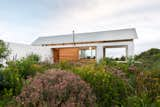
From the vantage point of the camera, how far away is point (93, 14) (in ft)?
50.7

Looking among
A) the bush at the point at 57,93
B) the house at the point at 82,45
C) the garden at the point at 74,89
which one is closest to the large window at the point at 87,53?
the house at the point at 82,45

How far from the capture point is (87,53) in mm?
21953

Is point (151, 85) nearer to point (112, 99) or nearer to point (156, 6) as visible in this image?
point (112, 99)

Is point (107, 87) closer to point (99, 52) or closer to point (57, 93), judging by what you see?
point (57, 93)

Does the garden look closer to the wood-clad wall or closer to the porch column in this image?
the porch column

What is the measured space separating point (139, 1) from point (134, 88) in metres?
6.76

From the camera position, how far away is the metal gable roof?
1849cm

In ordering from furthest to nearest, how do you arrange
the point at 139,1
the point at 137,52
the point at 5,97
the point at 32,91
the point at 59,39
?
the point at 59,39, the point at 137,52, the point at 139,1, the point at 5,97, the point at 32,91

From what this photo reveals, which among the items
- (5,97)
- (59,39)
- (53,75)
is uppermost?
(59,39)

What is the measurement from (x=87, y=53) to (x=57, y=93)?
1839 cm

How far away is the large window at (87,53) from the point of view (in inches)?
840

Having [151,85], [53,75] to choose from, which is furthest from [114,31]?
[53,75]

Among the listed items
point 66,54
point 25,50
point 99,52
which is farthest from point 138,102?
point 66,54

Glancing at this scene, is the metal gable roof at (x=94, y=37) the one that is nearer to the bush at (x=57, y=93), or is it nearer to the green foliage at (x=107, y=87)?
the green foliage at (x=107, y=87)
